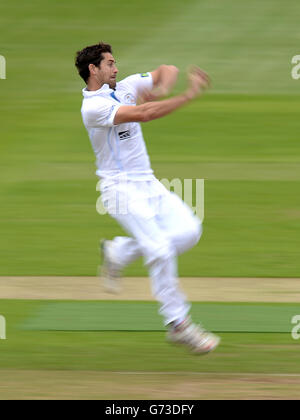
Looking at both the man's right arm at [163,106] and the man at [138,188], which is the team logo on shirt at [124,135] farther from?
the man's right arm at [163,106]

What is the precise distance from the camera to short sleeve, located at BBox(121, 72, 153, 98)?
857cm

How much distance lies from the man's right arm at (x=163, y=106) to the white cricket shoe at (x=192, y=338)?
1627 mm

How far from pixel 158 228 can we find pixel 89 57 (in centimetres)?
151

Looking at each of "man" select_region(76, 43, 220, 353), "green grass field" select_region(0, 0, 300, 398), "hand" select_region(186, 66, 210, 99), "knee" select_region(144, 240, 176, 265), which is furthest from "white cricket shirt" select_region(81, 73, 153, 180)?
"green grass field" select_region(0, 0, 300, 398)

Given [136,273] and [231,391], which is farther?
[136,273]

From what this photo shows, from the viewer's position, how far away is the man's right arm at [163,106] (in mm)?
7633

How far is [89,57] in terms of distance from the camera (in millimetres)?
8305

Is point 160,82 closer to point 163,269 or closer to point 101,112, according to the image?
point 101,112

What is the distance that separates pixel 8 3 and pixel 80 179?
1216 centimetres

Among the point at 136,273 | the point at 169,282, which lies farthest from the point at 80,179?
the point at 169,282

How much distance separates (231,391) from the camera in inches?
291

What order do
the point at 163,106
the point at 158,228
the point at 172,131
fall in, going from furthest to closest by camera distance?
the point at 172,131, the point at 158,228, the point at 163,106

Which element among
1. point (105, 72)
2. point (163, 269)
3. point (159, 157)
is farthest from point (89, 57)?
point (159, 157)
